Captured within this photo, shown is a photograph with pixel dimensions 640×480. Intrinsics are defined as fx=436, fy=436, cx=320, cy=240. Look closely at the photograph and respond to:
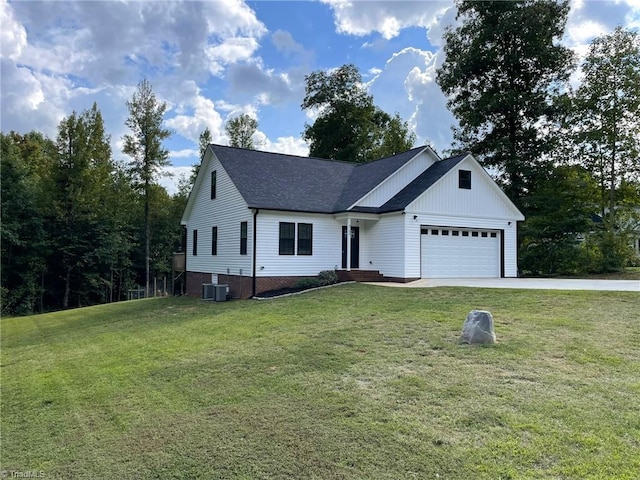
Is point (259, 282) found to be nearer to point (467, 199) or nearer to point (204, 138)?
point (467, 199)

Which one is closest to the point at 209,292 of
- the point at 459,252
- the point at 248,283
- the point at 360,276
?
the point at 248,283

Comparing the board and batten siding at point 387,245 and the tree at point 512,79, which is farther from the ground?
the tree at point 512,79

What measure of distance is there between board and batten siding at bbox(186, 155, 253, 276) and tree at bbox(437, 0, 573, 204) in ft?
56.2

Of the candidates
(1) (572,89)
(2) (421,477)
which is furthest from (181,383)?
(1) (572,89)

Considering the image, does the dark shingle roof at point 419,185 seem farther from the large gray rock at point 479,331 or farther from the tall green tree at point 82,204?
the tall green tree at point 82,204

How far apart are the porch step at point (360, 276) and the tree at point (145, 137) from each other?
59.6 feet

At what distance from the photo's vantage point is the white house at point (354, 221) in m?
17.1

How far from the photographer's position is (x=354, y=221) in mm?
18812

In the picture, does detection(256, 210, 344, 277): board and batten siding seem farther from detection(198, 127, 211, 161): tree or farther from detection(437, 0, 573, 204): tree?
detection(198, 127, 211, 161): tree

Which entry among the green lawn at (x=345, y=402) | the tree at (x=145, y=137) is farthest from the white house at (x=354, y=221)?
the tree at (x=145, y=137)

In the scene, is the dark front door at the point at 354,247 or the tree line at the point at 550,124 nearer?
the dark front door at the point at 354,247

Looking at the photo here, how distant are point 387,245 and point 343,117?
26.2 m

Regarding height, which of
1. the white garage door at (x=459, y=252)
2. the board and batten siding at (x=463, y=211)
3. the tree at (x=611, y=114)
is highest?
the tree at (x=611, y=114)

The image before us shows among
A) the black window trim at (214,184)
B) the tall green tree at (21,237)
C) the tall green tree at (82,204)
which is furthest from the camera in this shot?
the tall green tree at (82,204)
